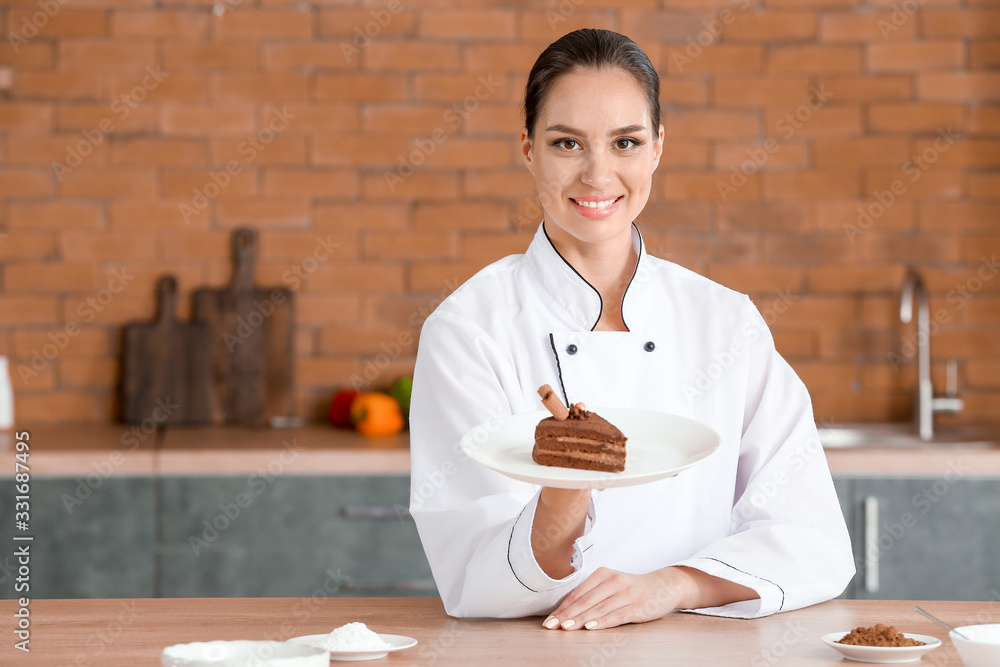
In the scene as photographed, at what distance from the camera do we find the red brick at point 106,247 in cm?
305

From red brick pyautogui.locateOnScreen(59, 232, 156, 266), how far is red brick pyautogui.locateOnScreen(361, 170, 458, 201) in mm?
692

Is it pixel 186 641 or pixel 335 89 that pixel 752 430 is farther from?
pixel 335 89

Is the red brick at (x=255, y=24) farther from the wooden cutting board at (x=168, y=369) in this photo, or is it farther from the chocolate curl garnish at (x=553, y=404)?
the chocolate curl garnish at (x=553, y=404)

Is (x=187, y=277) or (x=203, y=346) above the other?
(x=187, y=277)

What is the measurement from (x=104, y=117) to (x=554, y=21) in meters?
1.42

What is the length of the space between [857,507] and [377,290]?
5.03 ft

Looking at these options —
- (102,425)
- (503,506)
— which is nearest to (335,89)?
(102,425)

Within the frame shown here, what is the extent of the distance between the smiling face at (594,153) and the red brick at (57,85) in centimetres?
213

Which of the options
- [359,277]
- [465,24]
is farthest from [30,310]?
[465,24]

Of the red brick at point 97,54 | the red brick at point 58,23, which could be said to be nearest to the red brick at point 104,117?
the red brick at point 97,54

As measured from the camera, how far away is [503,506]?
1282 millimetres

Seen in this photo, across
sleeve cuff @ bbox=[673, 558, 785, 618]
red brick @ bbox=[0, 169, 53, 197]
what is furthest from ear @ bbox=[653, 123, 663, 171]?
red brick @ bbox=[0, 169, 53, 197]

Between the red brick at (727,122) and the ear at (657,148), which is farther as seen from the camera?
the red brick at (727,122)

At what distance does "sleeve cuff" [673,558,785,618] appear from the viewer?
1.26m
